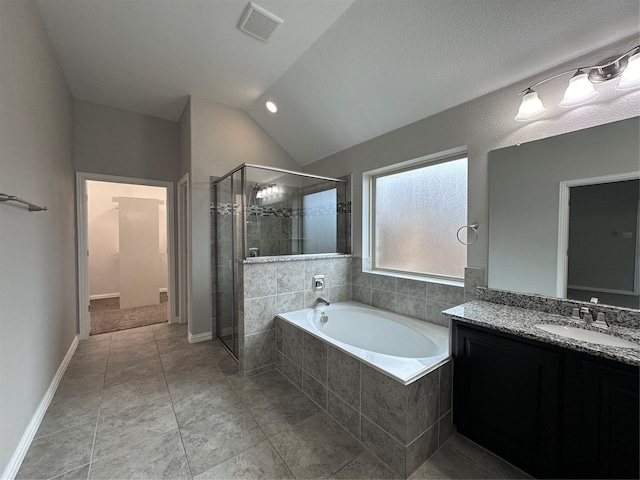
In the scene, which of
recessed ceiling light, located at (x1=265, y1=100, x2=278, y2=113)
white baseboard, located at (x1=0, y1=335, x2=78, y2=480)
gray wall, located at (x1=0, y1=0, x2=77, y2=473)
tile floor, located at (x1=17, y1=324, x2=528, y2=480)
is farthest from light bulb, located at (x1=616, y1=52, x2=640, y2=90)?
white baseboard, located at (x1=0, y1=335, x2=78, y2=480)

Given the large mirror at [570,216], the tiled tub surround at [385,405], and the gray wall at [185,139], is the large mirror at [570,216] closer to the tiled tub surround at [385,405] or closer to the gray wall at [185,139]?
the tiled tub surround at [385,405]

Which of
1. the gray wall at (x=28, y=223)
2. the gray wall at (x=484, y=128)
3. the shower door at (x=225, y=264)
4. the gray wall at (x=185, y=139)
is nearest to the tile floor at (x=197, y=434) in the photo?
the gray wall at (x=28, y=223)

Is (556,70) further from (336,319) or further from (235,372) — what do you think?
(235,372)

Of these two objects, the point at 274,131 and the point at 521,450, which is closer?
the point at 521,450

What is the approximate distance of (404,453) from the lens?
1.36 meters

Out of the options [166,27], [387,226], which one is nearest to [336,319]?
[387,226]

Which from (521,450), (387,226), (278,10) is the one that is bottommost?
(521,450)

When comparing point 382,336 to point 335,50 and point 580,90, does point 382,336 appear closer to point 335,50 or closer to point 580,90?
point 580,90

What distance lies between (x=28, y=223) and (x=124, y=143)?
2132 mm

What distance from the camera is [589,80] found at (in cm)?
147

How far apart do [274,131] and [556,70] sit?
9.18 feet

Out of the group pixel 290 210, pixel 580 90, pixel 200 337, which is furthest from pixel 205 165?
pixel 580 90

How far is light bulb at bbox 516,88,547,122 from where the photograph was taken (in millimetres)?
1617

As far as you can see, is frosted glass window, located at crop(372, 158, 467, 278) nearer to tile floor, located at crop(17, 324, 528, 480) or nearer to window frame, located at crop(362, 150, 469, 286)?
window frame, located at crop(362, 150, 469, 286)
